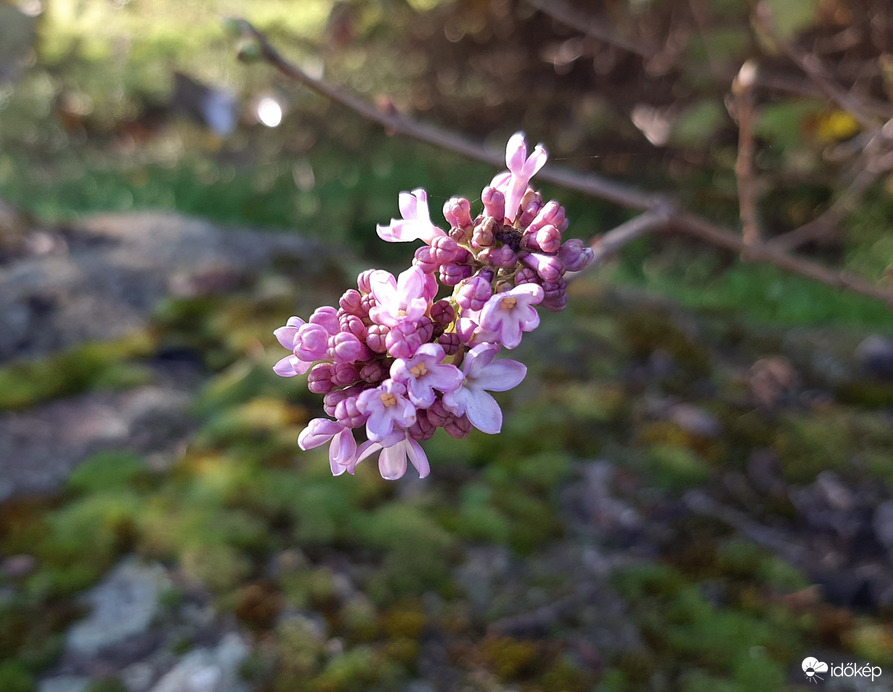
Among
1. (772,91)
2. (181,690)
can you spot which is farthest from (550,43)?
(181,690)

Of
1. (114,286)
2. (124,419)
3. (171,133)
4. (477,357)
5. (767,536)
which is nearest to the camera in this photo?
(477,357)

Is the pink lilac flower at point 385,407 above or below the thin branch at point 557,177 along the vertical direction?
below

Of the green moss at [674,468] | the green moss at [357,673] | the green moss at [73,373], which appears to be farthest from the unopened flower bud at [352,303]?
the green moss at [73,373]

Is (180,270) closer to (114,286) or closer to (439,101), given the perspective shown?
(114,286)

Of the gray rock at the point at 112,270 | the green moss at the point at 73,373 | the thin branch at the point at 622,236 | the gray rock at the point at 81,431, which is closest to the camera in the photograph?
the thin branch at the point at 622,236

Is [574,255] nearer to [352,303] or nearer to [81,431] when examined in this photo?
[352,303]

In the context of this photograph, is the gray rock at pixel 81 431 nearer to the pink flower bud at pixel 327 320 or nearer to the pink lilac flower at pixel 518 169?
the pink flower bud at pixel 327 320

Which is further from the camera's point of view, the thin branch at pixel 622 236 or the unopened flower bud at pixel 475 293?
the thin branch at pixel 622 236

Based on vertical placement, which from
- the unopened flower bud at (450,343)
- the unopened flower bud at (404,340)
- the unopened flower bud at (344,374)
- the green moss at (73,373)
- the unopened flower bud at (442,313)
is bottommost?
the unopened flower bud at (404,340)
